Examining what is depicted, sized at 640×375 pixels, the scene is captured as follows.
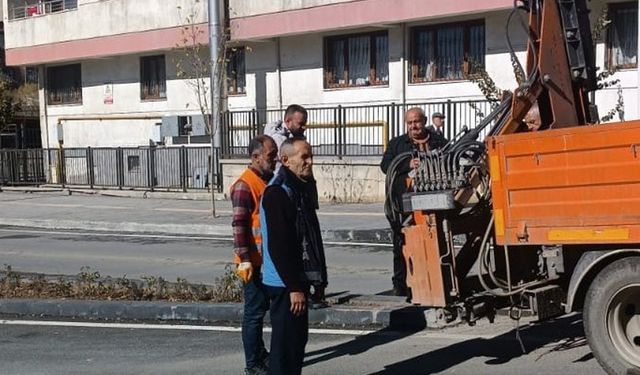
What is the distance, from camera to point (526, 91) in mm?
6961

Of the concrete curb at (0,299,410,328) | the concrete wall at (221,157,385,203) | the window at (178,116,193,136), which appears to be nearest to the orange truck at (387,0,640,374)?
the concrete curb at (0,299,410,328)

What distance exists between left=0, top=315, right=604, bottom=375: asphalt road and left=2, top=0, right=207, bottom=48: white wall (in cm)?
1962

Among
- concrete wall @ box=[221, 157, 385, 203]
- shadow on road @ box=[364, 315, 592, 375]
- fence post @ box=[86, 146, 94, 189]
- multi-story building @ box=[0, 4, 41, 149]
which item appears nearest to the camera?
shadow on road @ box=[364, 315, 592, 375]

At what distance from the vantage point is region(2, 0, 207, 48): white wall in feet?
91.3

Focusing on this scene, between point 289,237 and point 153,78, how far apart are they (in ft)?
84.4

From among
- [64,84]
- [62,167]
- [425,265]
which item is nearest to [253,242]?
[425,265]

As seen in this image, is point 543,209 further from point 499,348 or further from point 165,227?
point 165,227

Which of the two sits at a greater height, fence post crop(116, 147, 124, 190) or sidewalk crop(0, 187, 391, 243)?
fence post crop(116, 147, 124, 190)

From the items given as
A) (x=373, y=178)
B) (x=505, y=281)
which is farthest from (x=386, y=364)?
(x=373, y=178)

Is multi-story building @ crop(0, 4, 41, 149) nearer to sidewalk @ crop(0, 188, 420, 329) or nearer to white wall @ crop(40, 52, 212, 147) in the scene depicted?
white wall @ crop(40, 52, 212, 147)

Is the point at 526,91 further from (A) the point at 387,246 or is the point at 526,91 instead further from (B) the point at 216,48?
(B) the point at 216,48

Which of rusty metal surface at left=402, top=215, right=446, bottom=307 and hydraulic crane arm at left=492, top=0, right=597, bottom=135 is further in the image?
hydraulic crane arm at left=492, top=0, right=597, bottom=135

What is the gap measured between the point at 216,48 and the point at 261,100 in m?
3.19

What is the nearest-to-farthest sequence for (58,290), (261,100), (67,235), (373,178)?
(58,290) → (67,235) → (373,178) → (261,100)
